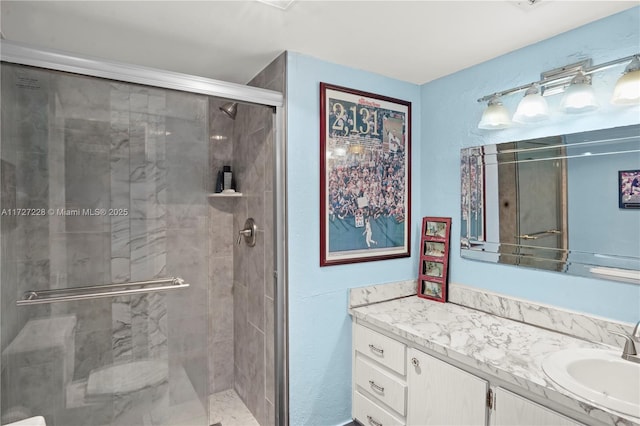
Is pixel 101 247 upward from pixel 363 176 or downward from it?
downward

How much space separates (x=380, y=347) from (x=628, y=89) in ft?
5.53

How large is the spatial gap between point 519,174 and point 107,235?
2.16 metres

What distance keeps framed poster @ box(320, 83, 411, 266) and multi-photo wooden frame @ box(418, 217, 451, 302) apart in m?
0.13

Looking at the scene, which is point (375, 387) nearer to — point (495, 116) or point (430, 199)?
point (430, 199)

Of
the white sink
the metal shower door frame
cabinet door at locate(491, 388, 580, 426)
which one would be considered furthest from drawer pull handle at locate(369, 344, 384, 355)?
the white sink

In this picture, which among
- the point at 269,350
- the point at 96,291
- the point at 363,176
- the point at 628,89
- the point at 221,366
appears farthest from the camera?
the point at 221,366

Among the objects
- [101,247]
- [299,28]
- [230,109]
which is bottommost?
[101,247]

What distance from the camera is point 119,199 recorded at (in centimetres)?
156

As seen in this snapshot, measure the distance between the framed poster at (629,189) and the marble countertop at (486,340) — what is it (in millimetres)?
653

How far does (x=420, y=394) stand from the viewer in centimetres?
171

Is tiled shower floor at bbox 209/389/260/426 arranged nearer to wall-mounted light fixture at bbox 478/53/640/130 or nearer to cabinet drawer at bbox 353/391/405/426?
cabinet drawer at bbox 353/391/405/426

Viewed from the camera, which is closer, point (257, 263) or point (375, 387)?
point (375, 387)

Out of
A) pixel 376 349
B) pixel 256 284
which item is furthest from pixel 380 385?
pixel 256 284

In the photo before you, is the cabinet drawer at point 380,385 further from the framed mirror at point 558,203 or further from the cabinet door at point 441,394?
the framed mirror at point 558,203
